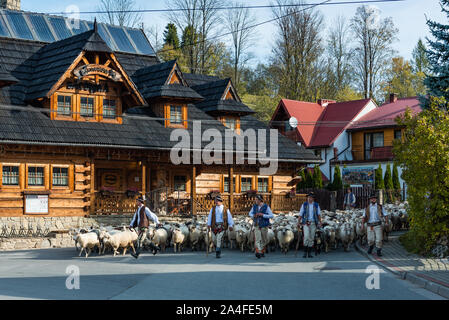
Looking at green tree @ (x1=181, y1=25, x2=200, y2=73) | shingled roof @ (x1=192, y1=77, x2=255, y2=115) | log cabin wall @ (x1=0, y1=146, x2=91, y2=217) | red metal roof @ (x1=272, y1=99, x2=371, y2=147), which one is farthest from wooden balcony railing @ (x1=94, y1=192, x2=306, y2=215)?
green tree @ (x1=181, y1=25, x2=200, y2=73)

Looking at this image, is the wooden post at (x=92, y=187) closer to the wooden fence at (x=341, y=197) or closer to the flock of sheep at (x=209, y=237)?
the flock of sheep at (x=209, y=237)

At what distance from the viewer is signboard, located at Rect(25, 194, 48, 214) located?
26.8m

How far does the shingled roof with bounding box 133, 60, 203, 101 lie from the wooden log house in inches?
2.5

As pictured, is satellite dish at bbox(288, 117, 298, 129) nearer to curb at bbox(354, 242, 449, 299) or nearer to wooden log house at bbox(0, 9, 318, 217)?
wooden log house at bbox(0, 9, 318, 217)

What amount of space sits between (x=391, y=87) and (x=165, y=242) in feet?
161

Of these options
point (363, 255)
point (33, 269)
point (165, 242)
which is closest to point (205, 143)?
point (165, 242)

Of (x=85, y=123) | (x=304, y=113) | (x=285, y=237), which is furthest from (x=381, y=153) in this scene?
(x=285, y=237)

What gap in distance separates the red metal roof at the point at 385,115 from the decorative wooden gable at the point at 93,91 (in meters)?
24.6

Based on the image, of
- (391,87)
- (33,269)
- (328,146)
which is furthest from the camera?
(391,87)

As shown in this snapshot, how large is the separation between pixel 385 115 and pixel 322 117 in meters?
5.72

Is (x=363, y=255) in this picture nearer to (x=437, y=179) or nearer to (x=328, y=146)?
(x=437, y=179)

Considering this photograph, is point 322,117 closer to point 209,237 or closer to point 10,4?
point 10,4

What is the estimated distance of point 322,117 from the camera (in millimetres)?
54375

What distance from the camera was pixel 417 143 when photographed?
18.3 m
